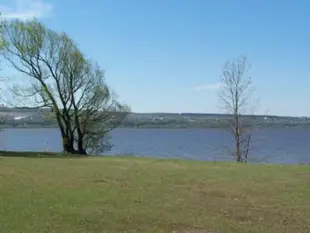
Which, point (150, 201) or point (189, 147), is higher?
point (150, 201)

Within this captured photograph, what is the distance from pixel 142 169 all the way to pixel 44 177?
6526 mm

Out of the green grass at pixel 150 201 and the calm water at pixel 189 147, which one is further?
the calm water at pixel 189 147

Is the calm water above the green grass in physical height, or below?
below

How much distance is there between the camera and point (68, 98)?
143 feet

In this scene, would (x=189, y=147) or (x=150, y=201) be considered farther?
(x=189, y=147)

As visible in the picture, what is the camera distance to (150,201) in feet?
51.3

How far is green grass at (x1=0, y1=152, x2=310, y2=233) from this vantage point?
12484mm

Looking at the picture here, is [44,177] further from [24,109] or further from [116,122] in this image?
[116,122]

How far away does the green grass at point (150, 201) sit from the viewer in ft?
41.0

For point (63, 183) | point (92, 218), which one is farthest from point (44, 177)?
point (92, 218)

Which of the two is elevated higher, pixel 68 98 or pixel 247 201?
pixel 68 98

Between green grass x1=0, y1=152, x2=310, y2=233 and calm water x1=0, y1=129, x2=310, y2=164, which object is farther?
calm water x1=0, y1=129, x2=310, y2=164

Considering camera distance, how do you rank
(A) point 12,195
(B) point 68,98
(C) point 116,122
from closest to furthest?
(A) point 12,195 < (B) point 68,98 < (C) point 116,122

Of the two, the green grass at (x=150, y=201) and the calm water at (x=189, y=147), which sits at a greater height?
the green grass at (x=150, y=201)
